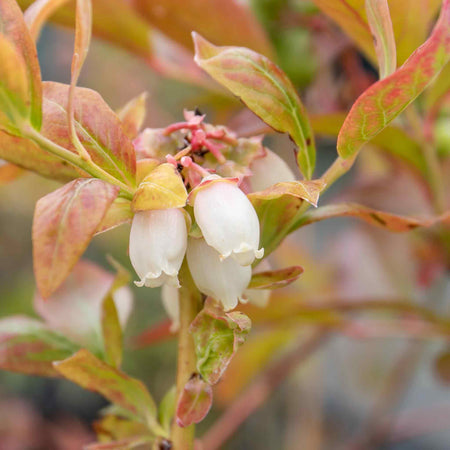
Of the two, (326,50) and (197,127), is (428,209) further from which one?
(197,127)

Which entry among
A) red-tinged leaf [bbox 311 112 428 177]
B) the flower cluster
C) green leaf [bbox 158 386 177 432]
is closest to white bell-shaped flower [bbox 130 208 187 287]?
the flower cluster

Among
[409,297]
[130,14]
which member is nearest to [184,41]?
[130,14]

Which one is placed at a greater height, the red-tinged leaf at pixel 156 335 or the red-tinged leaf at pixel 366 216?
the red-tinged leaf at pixel 366 216

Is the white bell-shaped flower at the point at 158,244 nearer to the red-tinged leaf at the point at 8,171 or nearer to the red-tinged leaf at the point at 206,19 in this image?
the red-tinged leaf at the point at 8,171

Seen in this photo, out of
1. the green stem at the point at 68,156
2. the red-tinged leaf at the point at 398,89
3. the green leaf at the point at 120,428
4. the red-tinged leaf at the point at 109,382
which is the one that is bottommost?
the green leaf at the point at 120,428

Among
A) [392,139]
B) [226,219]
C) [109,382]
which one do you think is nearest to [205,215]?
[226,219]

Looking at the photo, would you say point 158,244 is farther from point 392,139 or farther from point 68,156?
point 392,139

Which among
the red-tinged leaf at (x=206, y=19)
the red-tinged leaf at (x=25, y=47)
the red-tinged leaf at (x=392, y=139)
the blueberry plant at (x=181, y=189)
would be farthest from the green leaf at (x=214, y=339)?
the red-tinged leaf at (x=206, y=19)

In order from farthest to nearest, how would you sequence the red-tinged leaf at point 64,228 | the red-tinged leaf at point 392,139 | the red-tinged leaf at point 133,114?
the red-tinged leaf at point 392,139
the red-tinged leaf at point 133,114
the red-tinged leaf at point 64,228
